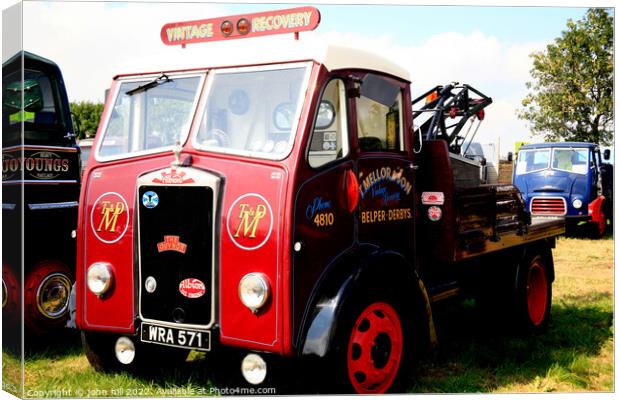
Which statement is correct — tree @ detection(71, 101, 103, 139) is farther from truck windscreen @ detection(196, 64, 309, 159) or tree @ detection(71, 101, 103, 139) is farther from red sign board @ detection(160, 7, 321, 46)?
truck windscreen @ detection(196, 64, 309, 159)

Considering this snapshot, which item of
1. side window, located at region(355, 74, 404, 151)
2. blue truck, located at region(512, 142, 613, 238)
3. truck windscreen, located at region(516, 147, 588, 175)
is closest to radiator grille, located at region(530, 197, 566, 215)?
blue truck, located at region(512, 142, 613, 238)

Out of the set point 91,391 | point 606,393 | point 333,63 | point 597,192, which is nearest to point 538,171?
point 597,192

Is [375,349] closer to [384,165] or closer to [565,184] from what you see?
[384,165]

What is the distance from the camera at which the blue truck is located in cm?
1172

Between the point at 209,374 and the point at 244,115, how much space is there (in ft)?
6.20

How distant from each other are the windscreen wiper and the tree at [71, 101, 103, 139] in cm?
141

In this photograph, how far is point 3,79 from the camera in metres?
4.75

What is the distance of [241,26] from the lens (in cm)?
473

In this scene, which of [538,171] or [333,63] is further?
[538,171]

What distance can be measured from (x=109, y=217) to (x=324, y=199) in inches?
57.3

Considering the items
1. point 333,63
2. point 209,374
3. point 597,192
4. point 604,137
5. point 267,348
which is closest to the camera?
point 267,348

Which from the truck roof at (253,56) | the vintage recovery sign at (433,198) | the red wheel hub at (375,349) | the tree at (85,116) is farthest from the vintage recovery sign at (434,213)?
the tree at (85,116)

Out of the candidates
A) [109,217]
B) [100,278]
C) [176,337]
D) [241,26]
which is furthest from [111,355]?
[241,26]

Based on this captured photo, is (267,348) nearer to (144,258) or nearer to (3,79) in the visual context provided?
(144,258)
